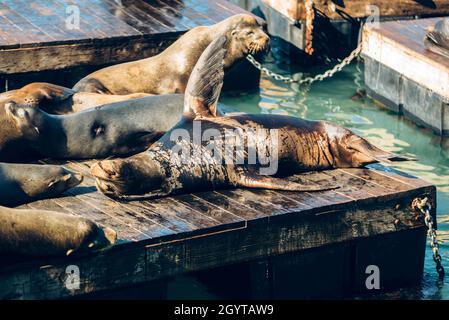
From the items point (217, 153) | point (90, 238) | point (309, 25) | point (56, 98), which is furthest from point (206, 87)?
point (309, 25)

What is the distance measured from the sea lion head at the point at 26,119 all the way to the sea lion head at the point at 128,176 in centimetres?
88

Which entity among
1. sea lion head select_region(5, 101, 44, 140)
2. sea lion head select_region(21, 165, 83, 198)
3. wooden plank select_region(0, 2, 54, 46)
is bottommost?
wooden plank select_region(0, 2, 54, 46)

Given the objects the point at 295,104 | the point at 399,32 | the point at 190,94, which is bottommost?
the point at 295,104

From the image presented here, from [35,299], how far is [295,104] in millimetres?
6353

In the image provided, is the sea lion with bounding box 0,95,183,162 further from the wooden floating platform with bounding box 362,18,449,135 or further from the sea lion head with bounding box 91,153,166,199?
the wooden floating platform with bounding box 362,18,449,135

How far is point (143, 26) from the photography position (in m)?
11.7

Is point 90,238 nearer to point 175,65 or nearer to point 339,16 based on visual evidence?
point 175,65

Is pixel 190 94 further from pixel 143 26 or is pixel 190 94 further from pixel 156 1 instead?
pixel 156 1

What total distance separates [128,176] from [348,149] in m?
1.57

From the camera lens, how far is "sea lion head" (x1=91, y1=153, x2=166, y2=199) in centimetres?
729

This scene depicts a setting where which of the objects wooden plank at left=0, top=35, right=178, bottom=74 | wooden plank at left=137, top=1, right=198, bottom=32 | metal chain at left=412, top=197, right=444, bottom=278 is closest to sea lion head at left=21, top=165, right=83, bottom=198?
metal chain at left=412, top=197, right=444, bottom=278

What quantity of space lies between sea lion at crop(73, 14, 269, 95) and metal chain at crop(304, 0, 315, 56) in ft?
10.9
